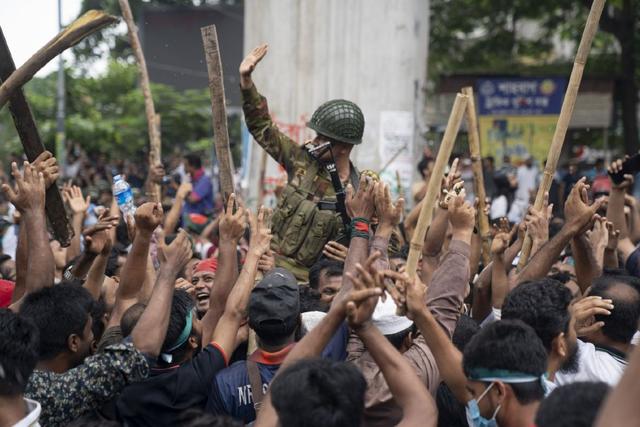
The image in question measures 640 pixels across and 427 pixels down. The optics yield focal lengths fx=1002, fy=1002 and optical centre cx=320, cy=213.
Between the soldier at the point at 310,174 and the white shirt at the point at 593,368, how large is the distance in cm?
201

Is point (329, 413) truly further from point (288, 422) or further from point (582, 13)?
point (582, 13)

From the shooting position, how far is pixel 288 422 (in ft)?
10.0

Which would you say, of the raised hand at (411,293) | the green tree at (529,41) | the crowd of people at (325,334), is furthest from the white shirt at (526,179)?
the raised hand at (411,293)

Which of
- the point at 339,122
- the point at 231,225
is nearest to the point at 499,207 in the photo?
the point at 339,122

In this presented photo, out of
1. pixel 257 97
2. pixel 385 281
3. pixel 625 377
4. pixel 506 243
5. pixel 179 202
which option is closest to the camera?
pixel 625 377

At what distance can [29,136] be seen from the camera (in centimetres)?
523

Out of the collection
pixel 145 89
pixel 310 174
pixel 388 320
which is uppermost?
pixel 145 89

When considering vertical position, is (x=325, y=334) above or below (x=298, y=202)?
below

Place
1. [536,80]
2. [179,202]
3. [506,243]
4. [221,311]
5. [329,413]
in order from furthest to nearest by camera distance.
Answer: [536,80] → [179,202] → [506,243] → [221,311] → [329,413]

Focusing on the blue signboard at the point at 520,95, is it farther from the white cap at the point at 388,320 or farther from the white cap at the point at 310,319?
the white cap at the point at 388,320

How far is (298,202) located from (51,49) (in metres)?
1.96

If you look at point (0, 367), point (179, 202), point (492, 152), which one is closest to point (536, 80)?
point (492, 152)

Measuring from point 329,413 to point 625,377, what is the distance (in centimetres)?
116

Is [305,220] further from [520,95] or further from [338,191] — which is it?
[520,95]
